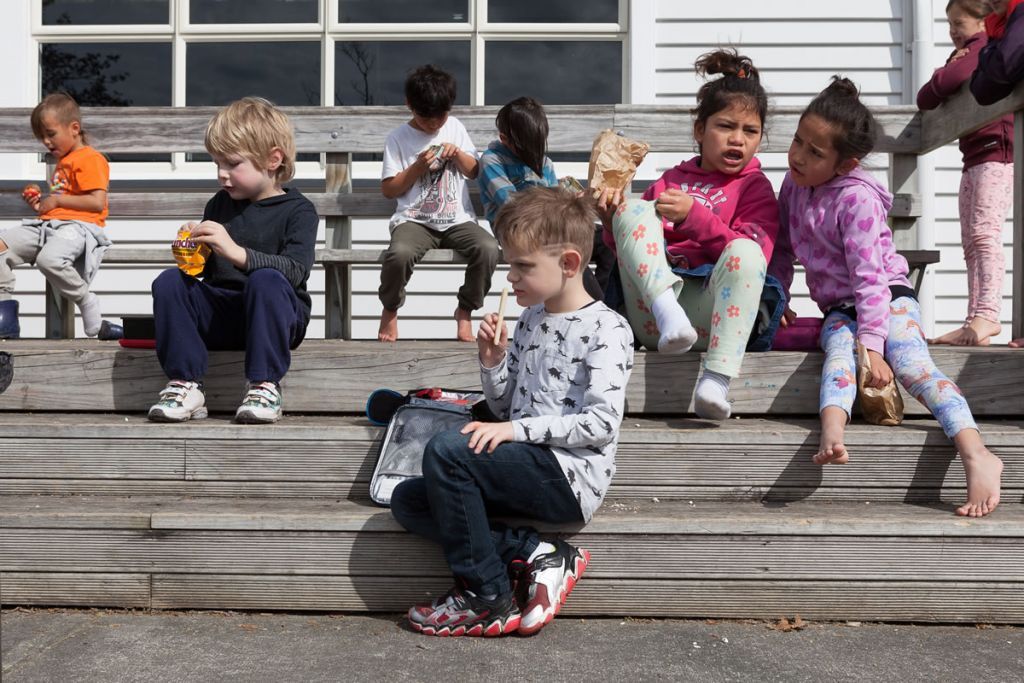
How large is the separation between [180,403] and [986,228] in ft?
11.2

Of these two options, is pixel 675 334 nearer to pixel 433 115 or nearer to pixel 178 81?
pixel 433 115

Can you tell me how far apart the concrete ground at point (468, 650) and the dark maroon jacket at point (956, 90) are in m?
2.18

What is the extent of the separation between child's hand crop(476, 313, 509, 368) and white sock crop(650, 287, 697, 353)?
1.83 ft

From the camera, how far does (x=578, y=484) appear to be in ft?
8.17

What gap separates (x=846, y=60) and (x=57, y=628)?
19.0ft

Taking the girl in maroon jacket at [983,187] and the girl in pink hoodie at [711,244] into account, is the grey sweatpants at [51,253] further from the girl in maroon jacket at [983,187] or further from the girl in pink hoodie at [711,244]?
the girl in maroon jacket at [983,187]

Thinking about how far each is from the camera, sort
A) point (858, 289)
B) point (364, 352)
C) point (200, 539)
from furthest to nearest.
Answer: point (364, 352), point (858, 289), point (200, 539)

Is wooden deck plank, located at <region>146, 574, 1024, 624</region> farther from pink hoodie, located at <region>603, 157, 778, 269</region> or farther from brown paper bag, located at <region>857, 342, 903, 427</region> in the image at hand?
pink hoodie, located at <region>603, 157, 778, 269</region>

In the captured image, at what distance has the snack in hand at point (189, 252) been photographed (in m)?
3.10

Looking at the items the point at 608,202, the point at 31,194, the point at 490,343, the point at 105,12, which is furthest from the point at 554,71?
the point at 490,343

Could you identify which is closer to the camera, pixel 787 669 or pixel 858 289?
pixel 787 669

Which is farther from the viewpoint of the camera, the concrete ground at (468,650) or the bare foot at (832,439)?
the bare foot at (832,439)

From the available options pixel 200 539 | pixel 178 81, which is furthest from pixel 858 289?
pixel 178 81

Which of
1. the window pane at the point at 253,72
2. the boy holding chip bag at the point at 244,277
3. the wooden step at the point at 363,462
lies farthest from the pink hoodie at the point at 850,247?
the window pane at the point at 253,72
